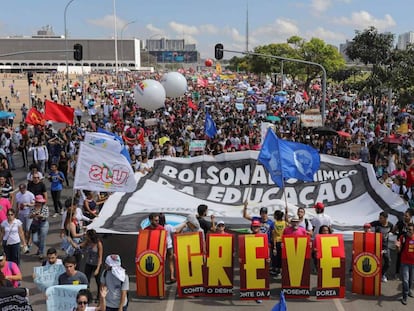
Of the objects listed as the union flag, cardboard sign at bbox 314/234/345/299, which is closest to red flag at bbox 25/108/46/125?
the union flag

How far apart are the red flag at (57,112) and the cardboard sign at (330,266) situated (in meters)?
10.8

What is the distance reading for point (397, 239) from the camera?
8711mm

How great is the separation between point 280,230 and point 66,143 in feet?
40.0

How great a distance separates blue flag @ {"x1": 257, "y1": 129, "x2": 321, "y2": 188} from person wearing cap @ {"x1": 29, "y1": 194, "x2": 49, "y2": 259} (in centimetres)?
417

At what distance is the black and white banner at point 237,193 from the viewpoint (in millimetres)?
10094

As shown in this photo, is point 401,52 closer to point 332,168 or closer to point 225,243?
point 332,168

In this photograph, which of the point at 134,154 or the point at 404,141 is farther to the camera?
the point at 404,141

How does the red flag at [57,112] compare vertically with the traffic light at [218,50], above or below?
below

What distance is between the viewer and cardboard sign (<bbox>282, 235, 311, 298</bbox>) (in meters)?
7.75

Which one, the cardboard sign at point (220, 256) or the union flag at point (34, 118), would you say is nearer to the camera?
the cardboard sign at point (220, 256)

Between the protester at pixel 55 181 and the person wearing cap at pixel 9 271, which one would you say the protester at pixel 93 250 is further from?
the protester at pixel 55 181

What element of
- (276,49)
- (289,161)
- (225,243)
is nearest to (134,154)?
(289,161)

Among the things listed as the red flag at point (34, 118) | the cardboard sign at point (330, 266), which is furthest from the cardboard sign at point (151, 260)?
the red flag at point (34, 118)

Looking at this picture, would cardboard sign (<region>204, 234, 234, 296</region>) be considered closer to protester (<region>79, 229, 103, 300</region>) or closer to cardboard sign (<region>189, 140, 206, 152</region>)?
protester (<region>79, 229, 103, 300</region>)
